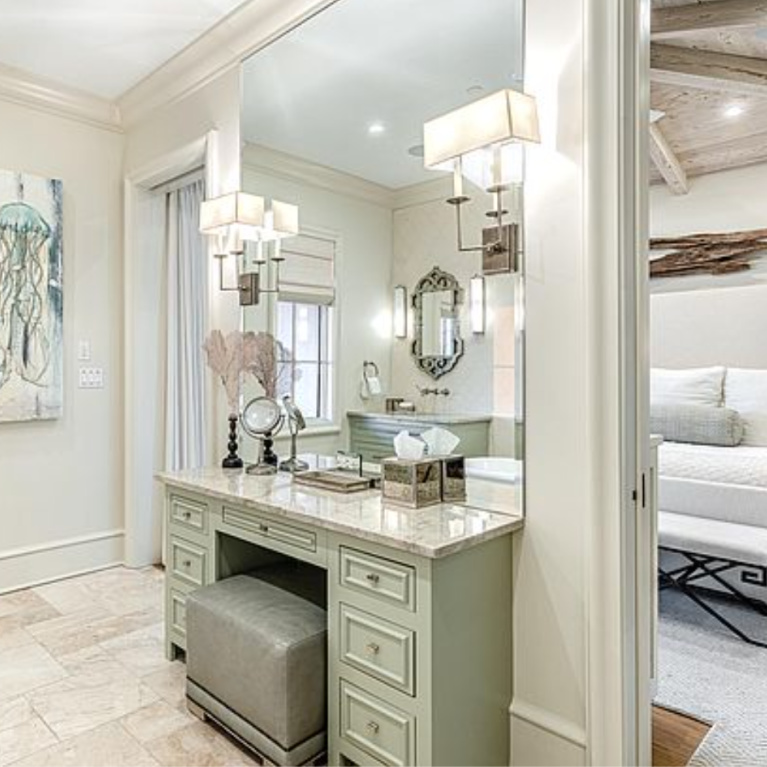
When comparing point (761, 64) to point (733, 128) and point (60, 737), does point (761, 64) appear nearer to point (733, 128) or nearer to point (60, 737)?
point (733, 128)

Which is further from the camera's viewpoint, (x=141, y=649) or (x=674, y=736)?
(x=141, y=649)

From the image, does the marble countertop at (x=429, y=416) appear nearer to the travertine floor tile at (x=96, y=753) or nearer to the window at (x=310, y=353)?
Answer: the window at (x=310, y=353)

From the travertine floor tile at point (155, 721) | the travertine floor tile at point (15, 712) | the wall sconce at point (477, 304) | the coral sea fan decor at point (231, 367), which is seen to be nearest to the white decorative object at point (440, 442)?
the wall sconce at point (477, 304)

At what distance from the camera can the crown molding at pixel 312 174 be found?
2402mm

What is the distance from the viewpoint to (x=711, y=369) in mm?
4012

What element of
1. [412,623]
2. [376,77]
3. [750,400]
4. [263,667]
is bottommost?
[263,667]

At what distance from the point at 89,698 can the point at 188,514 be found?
75 cm

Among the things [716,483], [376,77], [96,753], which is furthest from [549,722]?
[376,77]

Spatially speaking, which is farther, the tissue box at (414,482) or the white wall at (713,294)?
the white wall at (713,294)

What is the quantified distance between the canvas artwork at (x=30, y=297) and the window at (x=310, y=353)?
5.35 feet

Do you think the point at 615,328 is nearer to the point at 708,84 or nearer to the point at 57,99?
the point at 708,84

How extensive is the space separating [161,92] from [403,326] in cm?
224

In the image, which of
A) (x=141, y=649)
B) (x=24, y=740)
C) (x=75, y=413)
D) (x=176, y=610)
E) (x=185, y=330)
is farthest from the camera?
(x=185, y=330)

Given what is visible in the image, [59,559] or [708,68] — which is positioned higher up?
[708,68]
